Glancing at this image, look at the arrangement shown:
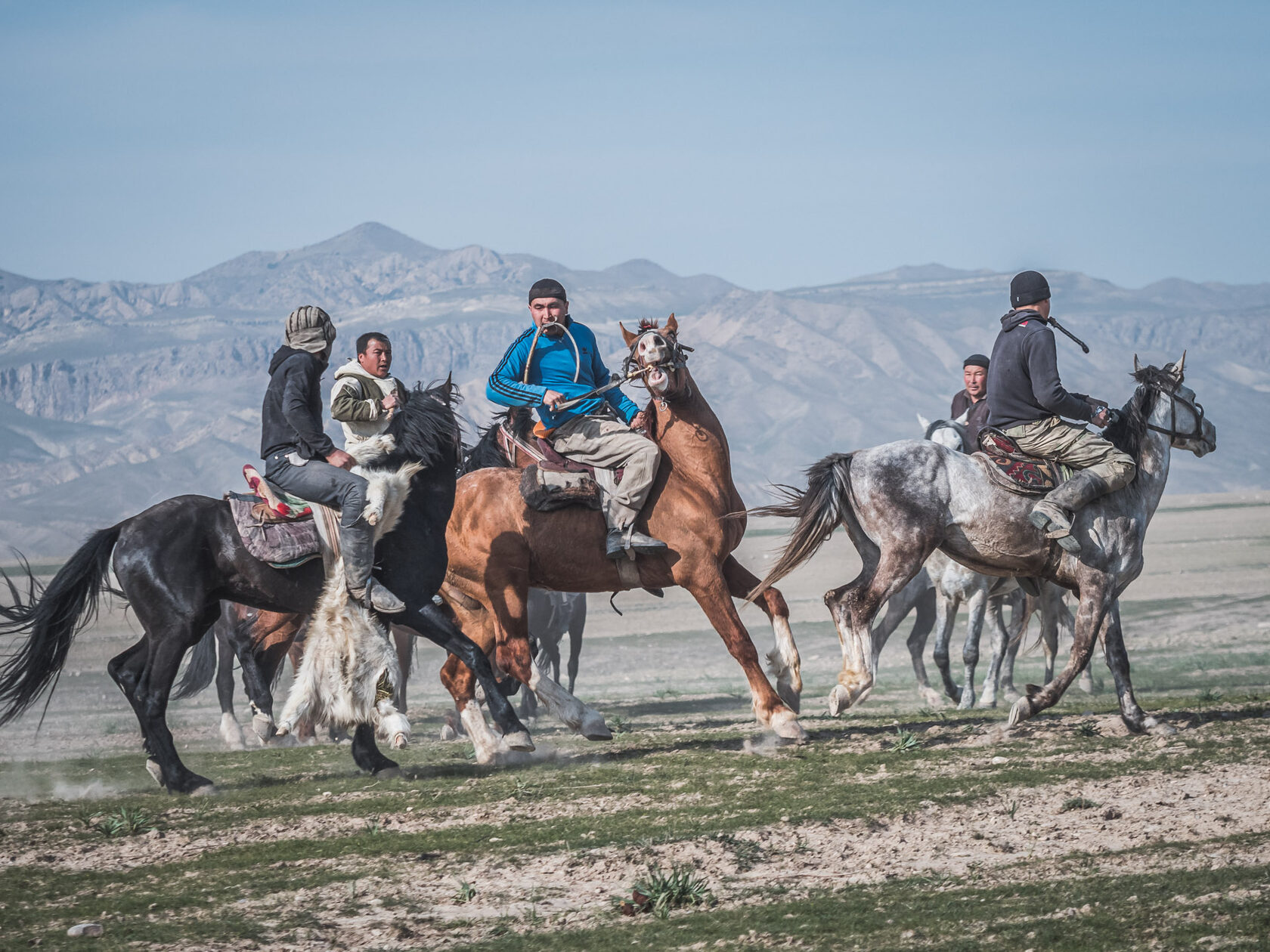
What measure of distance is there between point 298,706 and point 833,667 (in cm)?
1312

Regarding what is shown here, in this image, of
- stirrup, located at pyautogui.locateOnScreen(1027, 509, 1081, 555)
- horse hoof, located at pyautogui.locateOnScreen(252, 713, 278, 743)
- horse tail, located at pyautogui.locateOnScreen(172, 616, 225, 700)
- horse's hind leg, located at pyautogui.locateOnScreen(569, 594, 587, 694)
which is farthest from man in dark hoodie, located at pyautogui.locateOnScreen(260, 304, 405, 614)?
horse's hind leg, located at pyautogui.locateOnScreen(569, 594, 587, 694)

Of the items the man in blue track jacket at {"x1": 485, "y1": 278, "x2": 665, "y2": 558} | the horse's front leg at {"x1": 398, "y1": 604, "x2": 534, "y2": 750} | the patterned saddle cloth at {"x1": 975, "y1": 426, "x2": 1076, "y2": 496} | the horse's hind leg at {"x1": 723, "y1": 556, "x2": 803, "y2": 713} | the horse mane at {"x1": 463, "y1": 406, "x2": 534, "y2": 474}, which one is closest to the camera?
the horse's front leg at {"x1": 398, "y1": 604, "x2": 534, "y2": 750}

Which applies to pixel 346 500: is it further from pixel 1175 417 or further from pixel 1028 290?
pixel 1175 417

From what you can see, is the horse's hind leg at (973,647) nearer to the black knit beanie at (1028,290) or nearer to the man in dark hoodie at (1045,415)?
the man in dark hoodie at (1045,415)

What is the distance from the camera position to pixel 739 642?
30.4 ft

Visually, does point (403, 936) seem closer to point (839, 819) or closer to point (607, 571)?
point (839, 819)

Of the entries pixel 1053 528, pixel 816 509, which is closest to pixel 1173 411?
pixel 1053 528

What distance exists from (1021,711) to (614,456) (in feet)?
10.3

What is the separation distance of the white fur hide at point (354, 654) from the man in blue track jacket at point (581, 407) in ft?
3.53

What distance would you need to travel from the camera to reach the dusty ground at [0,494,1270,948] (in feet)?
18.1

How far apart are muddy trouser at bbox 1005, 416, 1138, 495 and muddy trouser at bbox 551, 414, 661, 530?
8.17 ft

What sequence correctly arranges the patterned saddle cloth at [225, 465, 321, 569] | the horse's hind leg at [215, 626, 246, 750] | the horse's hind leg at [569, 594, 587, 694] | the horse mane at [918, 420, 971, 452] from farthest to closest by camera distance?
1. the horse's hind leg at [569, 594, 587, 694]
2. the horse's hind leg at [215, 626, 246, 750]
3. the horse mane at [918, 420, 971, 452]
4. the patterned saddle cloth at [225, 465, 321, 569]

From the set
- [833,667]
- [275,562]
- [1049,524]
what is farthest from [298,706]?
[833,667]

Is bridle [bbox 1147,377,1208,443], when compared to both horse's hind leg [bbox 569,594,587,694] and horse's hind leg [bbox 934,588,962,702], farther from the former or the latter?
horse's hind leg [bbox 569,594,587,694]
